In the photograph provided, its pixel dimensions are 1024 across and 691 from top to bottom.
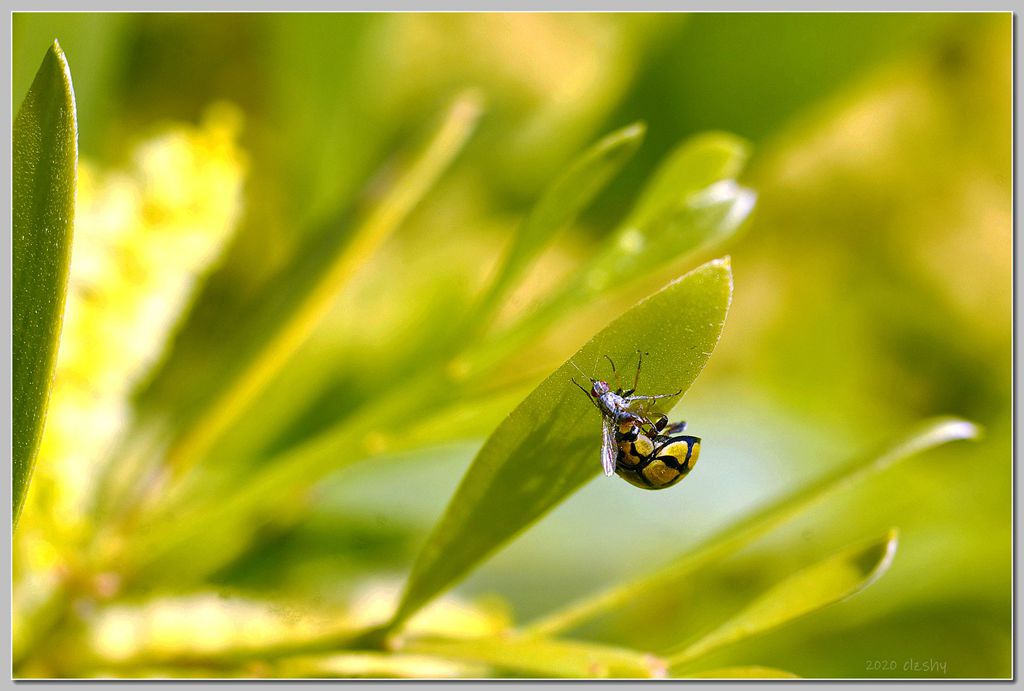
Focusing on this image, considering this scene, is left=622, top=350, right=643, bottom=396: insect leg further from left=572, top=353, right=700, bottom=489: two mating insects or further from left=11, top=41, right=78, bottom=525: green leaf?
left=11, top=41, right=78, bottom=525: green leaf

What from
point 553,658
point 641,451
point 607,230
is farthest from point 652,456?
point 607,230

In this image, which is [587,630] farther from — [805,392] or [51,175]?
[51,175]

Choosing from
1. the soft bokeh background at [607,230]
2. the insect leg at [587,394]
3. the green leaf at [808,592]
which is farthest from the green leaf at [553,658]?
the soft bokeh background at [607,230]

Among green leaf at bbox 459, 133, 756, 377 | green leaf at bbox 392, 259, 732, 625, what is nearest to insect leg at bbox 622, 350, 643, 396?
green leaf at bbox 392, 259, 732, 625

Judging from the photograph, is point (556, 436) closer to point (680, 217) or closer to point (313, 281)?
point (680, 217)

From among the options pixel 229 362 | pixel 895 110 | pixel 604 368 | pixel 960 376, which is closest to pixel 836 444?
pixel 960 376

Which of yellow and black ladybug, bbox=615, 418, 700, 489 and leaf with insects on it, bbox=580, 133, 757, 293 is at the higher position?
leaf with insects on it, bbox=580, 133, 757, 293

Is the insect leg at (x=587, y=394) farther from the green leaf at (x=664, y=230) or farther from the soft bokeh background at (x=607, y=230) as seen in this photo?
the soft bokeh background at (x=607, y=230)
